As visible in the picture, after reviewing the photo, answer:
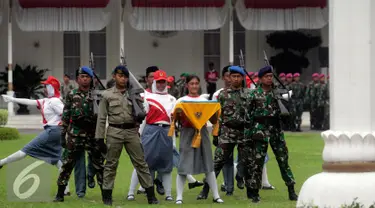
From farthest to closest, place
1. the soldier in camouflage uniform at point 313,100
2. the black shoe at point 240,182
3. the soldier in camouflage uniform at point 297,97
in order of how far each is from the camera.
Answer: the soldier in camouflage uniform at point 313,100 → the soldier in camouflage uniform at point 297,97 → the black shoe at point 240,182

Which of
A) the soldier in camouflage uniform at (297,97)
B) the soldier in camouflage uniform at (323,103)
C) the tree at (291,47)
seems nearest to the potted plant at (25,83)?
the tree at (291,47)

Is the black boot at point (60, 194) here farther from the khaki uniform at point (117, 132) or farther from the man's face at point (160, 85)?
the man's face at point (160, 85)

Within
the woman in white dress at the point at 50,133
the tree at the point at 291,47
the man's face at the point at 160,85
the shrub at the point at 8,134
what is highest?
the tree at the point at 291,47

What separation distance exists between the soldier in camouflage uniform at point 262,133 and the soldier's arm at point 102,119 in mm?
1987

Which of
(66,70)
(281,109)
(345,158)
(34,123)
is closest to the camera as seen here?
(345,158)

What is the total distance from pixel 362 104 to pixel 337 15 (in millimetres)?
1011

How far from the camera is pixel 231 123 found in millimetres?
13766

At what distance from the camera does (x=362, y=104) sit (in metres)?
10.8

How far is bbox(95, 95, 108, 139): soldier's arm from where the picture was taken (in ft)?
42.4

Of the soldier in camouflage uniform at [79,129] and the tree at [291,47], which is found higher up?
the tree at [291,47]

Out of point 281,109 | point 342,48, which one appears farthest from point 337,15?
point 281,109

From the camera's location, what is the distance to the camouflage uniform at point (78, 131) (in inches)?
536

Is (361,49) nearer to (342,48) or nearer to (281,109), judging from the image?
(342,48)

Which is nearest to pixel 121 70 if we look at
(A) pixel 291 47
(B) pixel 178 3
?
(B) pixel 178 3
